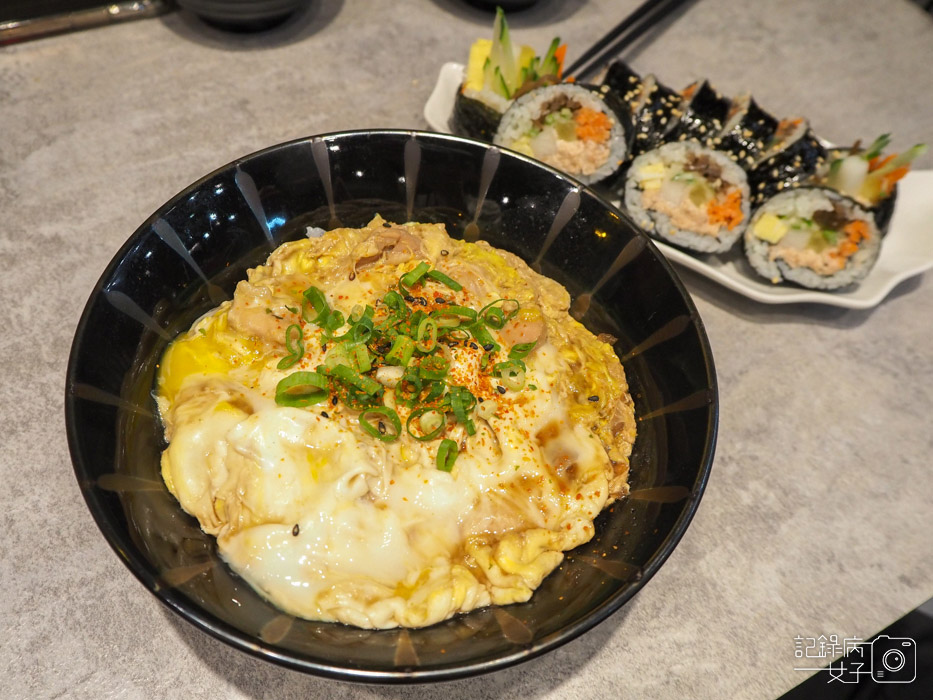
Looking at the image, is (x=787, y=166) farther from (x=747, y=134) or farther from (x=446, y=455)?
(x=446, y=455)

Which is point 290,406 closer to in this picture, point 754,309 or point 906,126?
point 754,309

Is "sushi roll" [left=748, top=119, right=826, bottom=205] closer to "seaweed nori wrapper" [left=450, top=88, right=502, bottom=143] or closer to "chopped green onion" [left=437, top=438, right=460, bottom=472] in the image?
"seaweed nori wrapper" [left=450, top=88, right=502, bottom=143]

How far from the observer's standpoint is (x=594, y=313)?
2932 millimetres

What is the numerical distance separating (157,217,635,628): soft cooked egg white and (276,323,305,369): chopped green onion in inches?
1.1

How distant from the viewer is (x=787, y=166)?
389cm

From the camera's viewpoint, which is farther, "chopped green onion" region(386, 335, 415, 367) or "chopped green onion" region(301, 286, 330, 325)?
"chopped green onion" region(301, 286, 330, 325)

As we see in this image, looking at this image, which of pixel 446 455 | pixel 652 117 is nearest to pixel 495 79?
pixel 652 117

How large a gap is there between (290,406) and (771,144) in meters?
3.42

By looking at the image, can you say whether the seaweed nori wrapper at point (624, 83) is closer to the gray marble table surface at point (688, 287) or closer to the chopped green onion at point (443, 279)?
the gray marble table surface at point (688, 287)

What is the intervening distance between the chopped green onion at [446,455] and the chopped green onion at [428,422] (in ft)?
0.16

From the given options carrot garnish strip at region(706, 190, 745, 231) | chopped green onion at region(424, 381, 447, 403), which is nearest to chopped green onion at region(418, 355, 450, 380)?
chopped green onion at region(424, 381, 447, 403)

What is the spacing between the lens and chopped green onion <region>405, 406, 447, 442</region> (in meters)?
2.31

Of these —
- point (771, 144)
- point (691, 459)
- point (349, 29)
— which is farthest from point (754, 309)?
point (349, 29)

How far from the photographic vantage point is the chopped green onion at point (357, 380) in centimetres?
231
